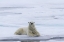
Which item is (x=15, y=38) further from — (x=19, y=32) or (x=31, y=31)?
(x=19, y=32)

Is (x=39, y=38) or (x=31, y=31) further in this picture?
(x=31, y=31)

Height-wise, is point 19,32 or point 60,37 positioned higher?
point 19,32

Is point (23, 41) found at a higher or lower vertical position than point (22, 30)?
lower

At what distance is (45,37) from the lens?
3.51 metres

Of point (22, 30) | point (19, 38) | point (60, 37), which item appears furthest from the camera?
point (22, 30)

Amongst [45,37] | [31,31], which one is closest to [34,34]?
[31,31]

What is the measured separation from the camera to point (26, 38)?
3445 millimetres

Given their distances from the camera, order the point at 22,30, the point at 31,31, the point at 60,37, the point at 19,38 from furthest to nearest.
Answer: the point at 22,30, the point at 31,31, the point at 60,37, the point at 19,38

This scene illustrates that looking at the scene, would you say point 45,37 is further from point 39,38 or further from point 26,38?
point 26,38

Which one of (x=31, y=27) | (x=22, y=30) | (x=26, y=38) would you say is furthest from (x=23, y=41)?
(x=22, y=30)

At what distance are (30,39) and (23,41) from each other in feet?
0.73

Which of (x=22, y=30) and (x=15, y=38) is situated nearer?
(x=15, y=38)

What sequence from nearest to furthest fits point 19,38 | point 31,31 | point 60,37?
point 19,38, point 60,37, point 31,31

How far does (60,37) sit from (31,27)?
1.92 feet
